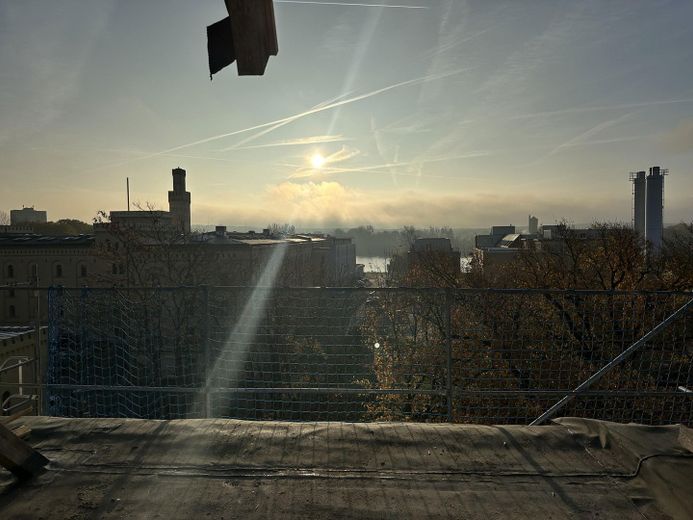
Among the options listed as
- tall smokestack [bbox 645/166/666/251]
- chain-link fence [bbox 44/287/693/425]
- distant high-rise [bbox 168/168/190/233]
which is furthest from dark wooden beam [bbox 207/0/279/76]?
tall smokestack [bbox 645/166/666/251]

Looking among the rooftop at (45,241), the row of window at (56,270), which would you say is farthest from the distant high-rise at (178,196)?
the row of window at (56,270)

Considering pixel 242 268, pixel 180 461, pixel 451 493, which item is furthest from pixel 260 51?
pixel 242 268

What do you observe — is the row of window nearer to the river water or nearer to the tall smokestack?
the river water

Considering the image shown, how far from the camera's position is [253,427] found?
12.6ft

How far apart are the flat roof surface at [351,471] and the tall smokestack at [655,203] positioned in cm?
5976

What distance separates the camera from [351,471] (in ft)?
10.3

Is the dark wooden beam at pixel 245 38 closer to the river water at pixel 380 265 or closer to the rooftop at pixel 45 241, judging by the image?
the river water at pixel 380 265

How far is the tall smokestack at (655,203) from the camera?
53.8 m

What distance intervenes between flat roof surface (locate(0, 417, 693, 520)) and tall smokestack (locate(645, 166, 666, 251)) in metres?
59.8

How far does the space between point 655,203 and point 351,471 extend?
6326 centimetres

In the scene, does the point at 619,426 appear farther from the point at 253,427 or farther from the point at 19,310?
the point at 19,310

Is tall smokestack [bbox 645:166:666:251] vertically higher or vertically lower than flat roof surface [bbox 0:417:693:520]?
higher

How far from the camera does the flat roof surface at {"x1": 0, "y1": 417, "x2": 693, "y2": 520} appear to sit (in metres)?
2.72

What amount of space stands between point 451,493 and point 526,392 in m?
1.58
